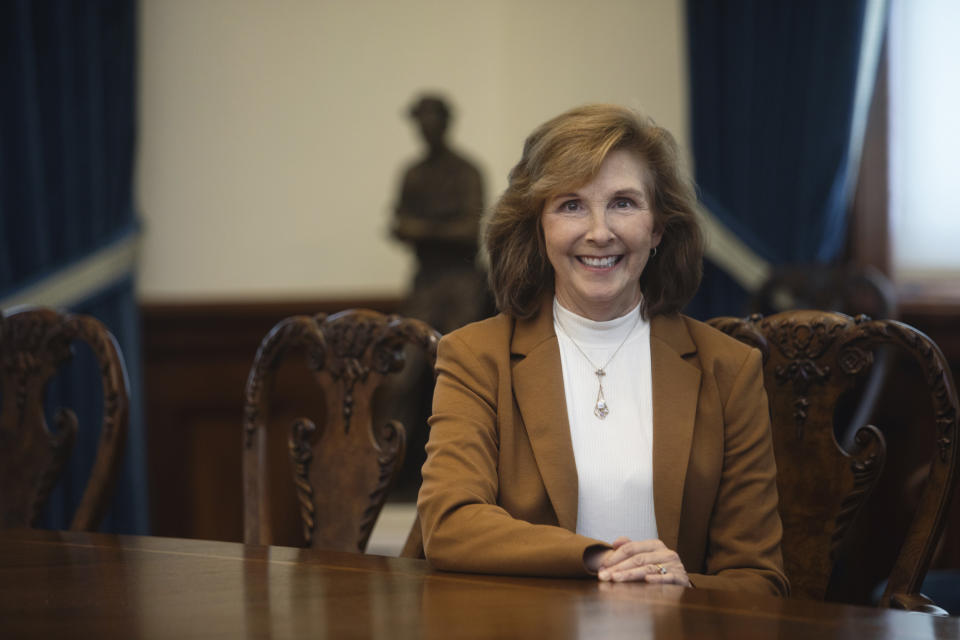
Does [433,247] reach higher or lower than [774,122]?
lower

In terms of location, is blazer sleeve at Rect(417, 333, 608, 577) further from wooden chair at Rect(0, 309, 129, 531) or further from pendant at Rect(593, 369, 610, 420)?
wooden chair at Rect(0, 309, 129, 531)

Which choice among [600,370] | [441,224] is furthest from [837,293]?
[600,370]

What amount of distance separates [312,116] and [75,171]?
1.01 m

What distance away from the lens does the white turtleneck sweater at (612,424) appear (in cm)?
185

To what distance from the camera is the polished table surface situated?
1268mm

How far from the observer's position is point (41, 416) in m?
2.50

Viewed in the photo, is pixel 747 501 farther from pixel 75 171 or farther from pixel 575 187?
pixel 75 171

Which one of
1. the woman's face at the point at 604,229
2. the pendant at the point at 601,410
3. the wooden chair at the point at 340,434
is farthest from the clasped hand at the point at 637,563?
the wooden chair at the point at 340,434

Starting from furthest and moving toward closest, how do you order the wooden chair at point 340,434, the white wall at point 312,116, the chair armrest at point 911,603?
the white wall at point 312,116 → the wooden chair at point 340,434 → the chair armrest at point 911,603

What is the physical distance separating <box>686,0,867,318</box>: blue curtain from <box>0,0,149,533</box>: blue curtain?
2.29 m

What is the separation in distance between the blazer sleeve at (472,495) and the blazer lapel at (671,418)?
0.21m

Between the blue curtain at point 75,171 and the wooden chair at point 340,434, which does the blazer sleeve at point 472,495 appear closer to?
the wooden chair at point 340,434

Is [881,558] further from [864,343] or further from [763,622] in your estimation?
[763,622]

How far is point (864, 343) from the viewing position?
6.46ft
